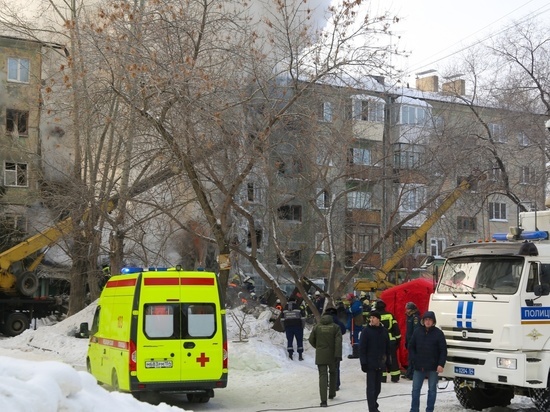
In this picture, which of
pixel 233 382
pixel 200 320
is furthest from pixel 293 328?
pixel 200 320

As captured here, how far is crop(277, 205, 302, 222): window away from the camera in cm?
2992

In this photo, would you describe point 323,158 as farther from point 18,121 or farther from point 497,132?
point 18,121

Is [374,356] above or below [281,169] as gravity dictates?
below

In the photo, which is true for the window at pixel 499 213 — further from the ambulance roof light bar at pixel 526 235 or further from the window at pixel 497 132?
the ambulance roof light bar at pixel 526 235

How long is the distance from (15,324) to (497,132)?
1968cm

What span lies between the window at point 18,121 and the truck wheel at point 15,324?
7.13 m

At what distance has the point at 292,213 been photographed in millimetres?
31750

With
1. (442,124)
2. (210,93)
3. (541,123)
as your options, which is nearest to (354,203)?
(442,124)

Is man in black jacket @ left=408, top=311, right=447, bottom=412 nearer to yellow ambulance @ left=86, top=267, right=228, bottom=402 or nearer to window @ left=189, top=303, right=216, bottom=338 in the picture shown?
yellow ambulance @ left=86, top=267, right=228, bottom=402

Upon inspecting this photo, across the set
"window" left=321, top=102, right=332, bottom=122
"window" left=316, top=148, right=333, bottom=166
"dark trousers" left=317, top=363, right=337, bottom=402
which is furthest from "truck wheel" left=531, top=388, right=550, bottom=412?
"window" left=321, top=102, right=332, bottom=122

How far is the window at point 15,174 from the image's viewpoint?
103 ft

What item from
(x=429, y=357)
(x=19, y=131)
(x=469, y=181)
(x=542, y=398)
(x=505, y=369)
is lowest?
(x=542, y=398)

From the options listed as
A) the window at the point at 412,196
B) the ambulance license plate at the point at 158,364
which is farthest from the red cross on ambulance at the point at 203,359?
the window at the point at 412,196

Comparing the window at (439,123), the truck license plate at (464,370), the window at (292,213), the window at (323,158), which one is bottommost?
the truck license plate at (464,370)
